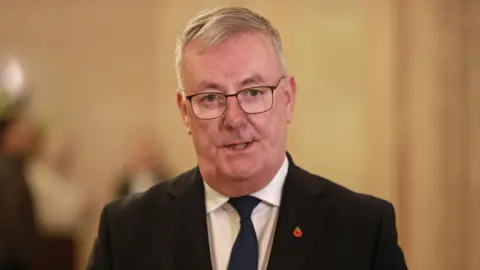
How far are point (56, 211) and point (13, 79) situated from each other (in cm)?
106

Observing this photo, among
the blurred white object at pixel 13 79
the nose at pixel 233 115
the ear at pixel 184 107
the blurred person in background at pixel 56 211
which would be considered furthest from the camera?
the blurred person in background at pixel 56 211

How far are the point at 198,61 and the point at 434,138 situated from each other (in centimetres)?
229

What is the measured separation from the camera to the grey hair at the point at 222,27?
59.9 inches

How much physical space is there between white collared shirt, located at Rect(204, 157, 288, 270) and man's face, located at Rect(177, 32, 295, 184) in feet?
0.19

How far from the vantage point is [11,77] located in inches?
209

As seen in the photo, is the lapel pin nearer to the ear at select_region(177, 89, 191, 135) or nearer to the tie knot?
the tie knot

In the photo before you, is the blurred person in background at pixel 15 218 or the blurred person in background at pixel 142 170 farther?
the blurred person in background at pixel 142 170

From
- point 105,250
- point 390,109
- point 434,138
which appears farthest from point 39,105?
point 105,250

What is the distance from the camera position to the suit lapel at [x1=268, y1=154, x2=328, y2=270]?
→ 1.53 metres

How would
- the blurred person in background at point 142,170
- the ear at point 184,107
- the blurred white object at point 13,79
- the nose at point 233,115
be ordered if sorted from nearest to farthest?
the nose at point 233,115 → the ear at point 184,107 → the blurred white object at point 13,79 → the blurred person in background at point 142,170

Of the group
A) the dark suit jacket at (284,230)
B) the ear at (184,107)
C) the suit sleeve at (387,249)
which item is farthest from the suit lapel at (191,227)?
the suit sleeve at (387,249)

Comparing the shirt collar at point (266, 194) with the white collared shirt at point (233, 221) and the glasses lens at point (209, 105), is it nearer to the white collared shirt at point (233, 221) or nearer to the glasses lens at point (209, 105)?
the white collared shirt at point (233, 221)

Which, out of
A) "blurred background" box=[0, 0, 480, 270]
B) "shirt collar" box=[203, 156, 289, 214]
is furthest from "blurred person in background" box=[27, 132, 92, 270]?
"shirt collar" box=[203, 156, 289, 214]

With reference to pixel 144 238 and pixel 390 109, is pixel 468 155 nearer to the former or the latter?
pixel 390 109
